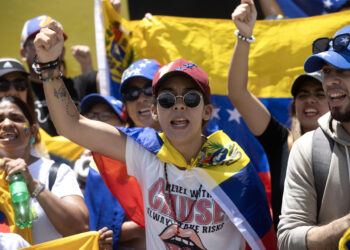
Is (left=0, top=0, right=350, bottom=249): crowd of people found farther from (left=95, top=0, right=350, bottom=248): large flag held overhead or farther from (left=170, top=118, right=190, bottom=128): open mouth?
(left=95, top=0, right=350, bottom=248): large flag held overhead

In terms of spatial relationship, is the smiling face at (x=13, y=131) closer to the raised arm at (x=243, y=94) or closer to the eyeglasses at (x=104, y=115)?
the eyeglasses at (x=104, y=115)

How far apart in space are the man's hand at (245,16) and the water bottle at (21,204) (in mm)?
1503

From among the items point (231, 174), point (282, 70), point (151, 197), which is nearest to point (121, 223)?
point (151, 197)

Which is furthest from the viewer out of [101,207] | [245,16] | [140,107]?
[140,107]

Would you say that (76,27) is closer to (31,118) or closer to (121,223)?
(31,118)

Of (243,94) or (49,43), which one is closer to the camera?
(49,43)

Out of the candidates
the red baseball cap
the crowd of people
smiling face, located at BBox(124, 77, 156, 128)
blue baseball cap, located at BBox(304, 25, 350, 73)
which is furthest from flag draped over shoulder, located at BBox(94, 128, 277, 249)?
smiling face, located at BBox(124, 77, 156, 128)

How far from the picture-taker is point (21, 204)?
269 centimetres

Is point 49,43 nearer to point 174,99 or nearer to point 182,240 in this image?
point 174,99

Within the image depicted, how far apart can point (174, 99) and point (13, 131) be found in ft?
3.79

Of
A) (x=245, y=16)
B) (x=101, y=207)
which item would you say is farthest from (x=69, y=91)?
(x=245, y=16)

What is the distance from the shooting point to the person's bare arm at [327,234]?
2.03 meters

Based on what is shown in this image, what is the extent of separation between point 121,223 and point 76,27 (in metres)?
3.16

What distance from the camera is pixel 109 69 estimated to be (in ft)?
13.9
